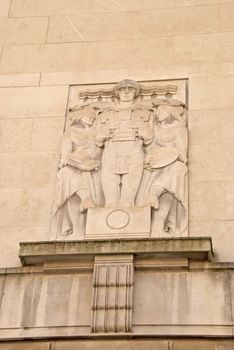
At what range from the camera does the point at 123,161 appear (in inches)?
420

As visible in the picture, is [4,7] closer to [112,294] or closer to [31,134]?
[31,134]

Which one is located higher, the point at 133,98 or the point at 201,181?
the point at 133,98

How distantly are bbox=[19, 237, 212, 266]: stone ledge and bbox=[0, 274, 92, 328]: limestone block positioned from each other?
0.27 metres

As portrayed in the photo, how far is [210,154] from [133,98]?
4.88 ft

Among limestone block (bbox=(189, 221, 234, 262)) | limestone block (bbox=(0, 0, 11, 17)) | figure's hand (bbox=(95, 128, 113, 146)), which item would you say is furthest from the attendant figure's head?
limestone block (bbox=(0, 0, 11, 17))

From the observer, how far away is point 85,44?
12.6 metres

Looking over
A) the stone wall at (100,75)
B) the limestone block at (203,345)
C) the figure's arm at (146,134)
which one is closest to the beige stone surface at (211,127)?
the stone wall at (100,75)

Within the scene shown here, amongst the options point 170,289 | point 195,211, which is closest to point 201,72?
point 195,211

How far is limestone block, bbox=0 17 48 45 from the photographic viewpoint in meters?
Answer: 12.9

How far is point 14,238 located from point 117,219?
141 centimetres

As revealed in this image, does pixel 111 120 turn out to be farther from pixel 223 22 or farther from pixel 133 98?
pixel 223 22

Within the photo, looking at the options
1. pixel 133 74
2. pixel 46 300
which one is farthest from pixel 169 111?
pixel 46 300

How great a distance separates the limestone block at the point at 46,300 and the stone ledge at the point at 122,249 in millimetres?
269

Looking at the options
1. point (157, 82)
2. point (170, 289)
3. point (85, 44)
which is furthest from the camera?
point (85, 44)
